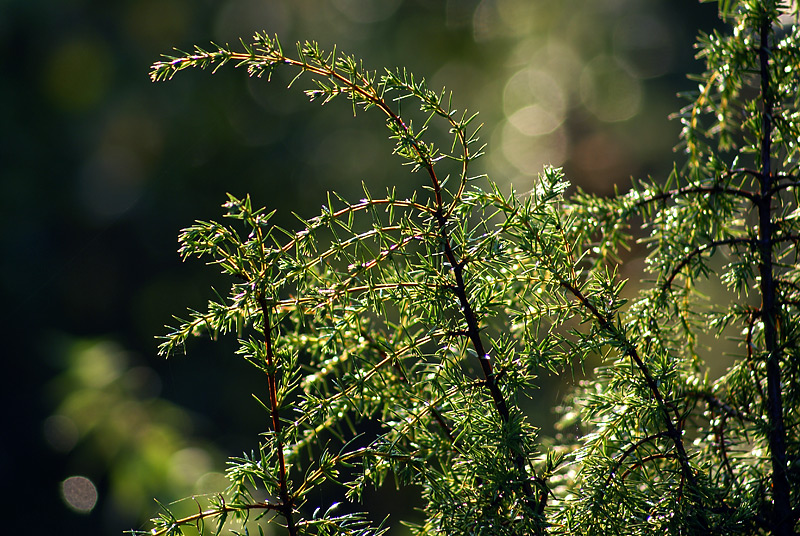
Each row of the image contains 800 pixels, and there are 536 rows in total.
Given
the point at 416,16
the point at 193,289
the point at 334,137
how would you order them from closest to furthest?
the point at 193,289
the point at 334,137
the point at 416,16

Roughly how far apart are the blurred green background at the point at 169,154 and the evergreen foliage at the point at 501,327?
62.2 inches

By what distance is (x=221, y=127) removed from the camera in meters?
2.20

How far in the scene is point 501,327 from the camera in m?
0.25

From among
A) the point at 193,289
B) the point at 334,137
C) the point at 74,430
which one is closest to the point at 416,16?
the point at 334,137

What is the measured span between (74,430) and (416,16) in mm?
1852

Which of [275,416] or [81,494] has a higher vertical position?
[275,416]

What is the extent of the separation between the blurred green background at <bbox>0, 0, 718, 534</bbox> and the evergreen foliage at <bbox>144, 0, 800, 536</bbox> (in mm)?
1579

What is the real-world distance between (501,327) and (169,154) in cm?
217

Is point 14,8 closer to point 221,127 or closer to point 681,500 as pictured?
point 221,127

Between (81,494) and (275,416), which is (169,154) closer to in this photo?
(81,494)

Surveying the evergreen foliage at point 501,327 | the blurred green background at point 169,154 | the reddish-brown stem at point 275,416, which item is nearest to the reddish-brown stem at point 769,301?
the evergreen foliage at point 501,327

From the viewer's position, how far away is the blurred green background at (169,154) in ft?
6.45

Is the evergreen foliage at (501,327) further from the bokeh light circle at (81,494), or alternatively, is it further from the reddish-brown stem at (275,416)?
the bokeh light circle at (81,494)

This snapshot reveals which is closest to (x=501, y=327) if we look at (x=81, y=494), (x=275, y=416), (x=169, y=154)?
(x=275, y=416)
